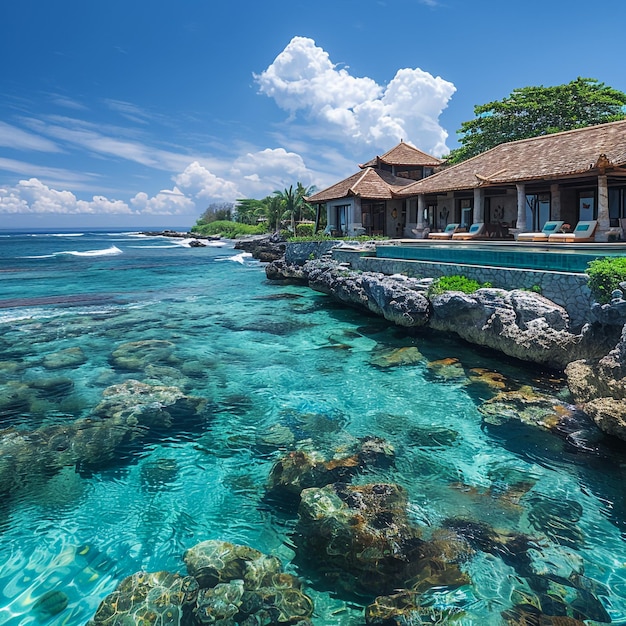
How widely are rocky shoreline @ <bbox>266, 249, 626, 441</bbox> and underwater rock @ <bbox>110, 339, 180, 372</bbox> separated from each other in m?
7.48

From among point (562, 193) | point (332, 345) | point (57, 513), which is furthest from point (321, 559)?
point (562, 193)

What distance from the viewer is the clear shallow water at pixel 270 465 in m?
5.45

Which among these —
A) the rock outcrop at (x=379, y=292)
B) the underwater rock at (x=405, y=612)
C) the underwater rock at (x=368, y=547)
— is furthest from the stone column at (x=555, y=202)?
the underwater rock at (x=405, y=612)

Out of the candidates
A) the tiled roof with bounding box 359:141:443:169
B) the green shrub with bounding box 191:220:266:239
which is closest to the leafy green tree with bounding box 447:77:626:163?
the tiled roof with bounding box 359:141:443:169

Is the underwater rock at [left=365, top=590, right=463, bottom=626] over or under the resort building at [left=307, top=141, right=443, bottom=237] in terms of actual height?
under

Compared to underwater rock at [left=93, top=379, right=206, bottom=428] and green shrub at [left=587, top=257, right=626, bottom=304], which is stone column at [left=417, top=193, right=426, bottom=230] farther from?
underwater rock at [left=93, top=379, right=206, bottom=428]

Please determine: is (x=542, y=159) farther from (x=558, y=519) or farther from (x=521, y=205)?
(x=558, y=519)

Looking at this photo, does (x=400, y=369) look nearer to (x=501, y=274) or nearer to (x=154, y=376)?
(x=501, y=274)

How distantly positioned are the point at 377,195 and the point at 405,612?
2497cm

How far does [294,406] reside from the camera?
9.98 metres

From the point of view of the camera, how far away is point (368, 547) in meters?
5.45

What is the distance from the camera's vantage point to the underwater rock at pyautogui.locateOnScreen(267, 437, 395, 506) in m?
6.85

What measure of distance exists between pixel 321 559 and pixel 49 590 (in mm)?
3139

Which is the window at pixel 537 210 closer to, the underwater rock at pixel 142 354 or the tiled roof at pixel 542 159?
the tiled roof at pixel 542 159
